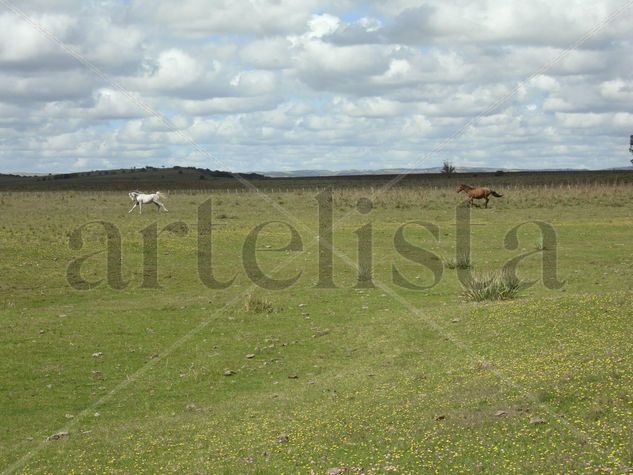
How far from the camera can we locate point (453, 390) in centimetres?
1080

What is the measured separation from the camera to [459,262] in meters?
25.8

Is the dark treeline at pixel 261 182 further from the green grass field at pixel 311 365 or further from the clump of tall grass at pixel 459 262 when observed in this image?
the green grass field at pixel 311 365

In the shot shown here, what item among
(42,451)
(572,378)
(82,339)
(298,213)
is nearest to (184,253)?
(82,339)

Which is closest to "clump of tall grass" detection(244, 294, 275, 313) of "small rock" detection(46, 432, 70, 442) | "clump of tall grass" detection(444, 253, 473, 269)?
"clump of tall grass" detection(444, 253, 473, 269)

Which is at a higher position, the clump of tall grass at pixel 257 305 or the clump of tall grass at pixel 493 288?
the clump of tall grass at pixel 493 288

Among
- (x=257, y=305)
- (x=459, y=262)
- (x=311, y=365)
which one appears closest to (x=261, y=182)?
(x=459, y=262)

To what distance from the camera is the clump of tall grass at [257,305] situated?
20.3m

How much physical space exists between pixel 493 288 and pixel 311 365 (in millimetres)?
6002

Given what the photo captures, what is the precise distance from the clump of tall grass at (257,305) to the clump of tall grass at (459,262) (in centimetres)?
767

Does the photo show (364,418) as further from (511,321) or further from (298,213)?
(298,213)

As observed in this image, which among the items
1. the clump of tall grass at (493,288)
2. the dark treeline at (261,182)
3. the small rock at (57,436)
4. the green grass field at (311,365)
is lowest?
the small rock at (57,436)

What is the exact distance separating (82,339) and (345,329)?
5988 mm

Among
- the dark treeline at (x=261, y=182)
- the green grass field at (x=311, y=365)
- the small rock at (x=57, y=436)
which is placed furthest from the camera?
the dark treeline at (x=261, y=182)

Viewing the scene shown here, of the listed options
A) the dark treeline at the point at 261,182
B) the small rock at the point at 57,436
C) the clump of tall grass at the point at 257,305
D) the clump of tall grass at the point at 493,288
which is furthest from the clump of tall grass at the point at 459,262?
the dark treeline at the point at 261,182
